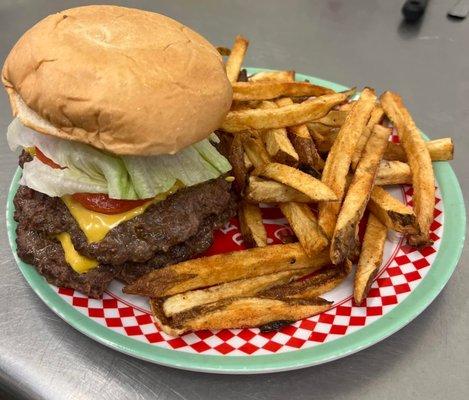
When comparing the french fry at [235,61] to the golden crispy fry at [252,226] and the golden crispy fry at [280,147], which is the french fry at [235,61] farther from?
the golden crispy fry at [252,226]

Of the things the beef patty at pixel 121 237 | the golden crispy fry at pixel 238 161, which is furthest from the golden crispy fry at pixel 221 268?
the golden crispy fry at pixel 238 161

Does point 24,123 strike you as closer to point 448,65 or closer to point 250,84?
point 250,84

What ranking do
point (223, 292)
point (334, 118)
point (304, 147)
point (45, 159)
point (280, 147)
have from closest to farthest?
1. point (223, 292)
2. point (45, 159)
3. point (280, 147)
4. point (304, 147)
5. point (334, 118)

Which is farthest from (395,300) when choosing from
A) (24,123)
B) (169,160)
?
(24,123)

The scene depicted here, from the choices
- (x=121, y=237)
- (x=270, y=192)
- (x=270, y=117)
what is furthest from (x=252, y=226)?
(x=121, y=237)

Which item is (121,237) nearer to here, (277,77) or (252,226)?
(252,226)
